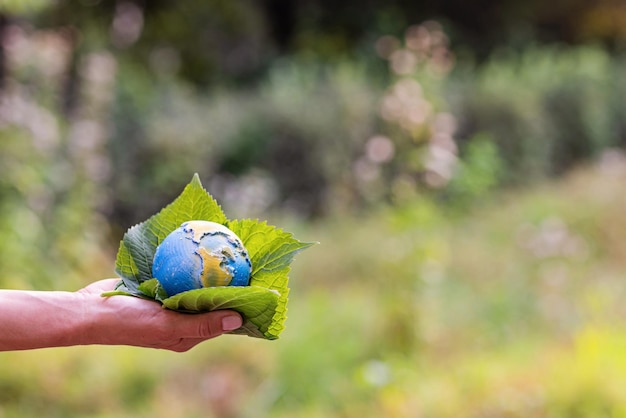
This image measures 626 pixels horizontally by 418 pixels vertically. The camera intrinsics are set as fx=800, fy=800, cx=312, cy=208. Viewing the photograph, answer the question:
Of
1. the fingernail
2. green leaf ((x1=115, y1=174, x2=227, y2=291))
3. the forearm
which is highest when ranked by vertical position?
green leaf ((x1=115, y1=174, x2=227, y2=291))

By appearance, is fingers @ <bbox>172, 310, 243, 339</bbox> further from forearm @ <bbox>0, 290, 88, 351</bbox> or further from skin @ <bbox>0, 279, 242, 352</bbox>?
forearm @ <bbox>0, 290, 88, 351</bbox>

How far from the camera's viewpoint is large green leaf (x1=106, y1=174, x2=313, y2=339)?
1.38m

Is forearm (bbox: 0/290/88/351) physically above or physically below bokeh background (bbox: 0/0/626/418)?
below

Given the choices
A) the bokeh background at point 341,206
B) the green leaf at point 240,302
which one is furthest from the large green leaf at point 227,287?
the bokeh background at point 341,206

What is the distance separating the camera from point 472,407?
3361 mm

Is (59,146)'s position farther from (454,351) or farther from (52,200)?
(454,351)

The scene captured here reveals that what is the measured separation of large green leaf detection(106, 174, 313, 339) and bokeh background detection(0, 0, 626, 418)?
1.51m

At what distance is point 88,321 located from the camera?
1.45 metres

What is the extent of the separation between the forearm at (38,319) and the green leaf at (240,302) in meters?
0.18

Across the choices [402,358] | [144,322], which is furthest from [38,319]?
[402,358]

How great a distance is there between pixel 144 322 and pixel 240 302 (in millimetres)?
189

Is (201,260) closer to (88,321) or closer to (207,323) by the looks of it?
(207,323)

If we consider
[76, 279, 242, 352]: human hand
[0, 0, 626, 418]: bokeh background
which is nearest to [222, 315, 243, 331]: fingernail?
[76, 279, 242, 352]: human hand

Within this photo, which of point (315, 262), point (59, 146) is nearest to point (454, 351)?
point (315, 262)
